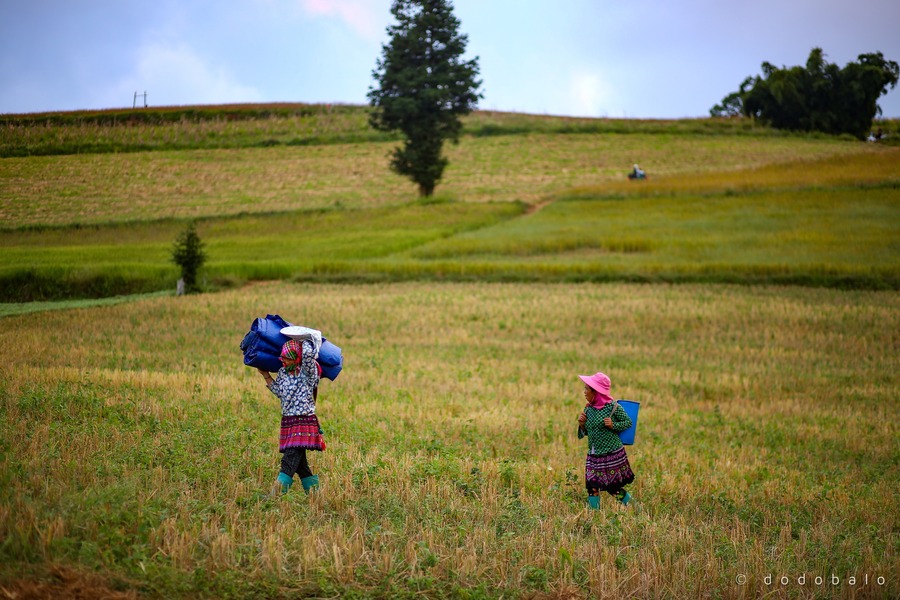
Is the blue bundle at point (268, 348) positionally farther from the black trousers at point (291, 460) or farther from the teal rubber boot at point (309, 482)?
the teal rubber boot at point (309, 482)

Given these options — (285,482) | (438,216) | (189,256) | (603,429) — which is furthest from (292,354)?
(438,216)

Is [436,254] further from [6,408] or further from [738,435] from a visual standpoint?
[6,408]

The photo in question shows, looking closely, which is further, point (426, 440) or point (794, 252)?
point (794, 252)

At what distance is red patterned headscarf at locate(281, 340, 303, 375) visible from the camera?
24.5 ft

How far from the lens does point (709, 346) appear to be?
21328 millimetres

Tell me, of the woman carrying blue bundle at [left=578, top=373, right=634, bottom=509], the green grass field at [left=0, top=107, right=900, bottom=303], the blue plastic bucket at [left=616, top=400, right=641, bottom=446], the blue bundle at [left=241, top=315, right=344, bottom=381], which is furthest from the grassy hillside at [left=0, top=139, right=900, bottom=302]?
the blue plastic bucket at [left=616, top=400, right=641, bottom=446]

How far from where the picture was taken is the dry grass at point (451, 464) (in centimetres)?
564

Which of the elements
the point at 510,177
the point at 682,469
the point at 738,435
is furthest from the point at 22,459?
the point at 510,177

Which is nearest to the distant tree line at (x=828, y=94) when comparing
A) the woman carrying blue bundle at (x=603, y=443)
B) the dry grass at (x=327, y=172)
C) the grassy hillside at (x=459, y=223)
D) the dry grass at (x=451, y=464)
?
the dry grass at (x=327, y=172)

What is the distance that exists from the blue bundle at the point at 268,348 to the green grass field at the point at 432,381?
3.91ft

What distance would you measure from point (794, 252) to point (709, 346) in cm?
1659

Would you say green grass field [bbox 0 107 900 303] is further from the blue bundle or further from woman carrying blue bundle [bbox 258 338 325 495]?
woman carrying blue bundle [bbox 258 338 325 495]

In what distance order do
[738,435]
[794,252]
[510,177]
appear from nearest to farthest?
[738,435], [794,252], [510,177]

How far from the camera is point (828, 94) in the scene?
83875mm
